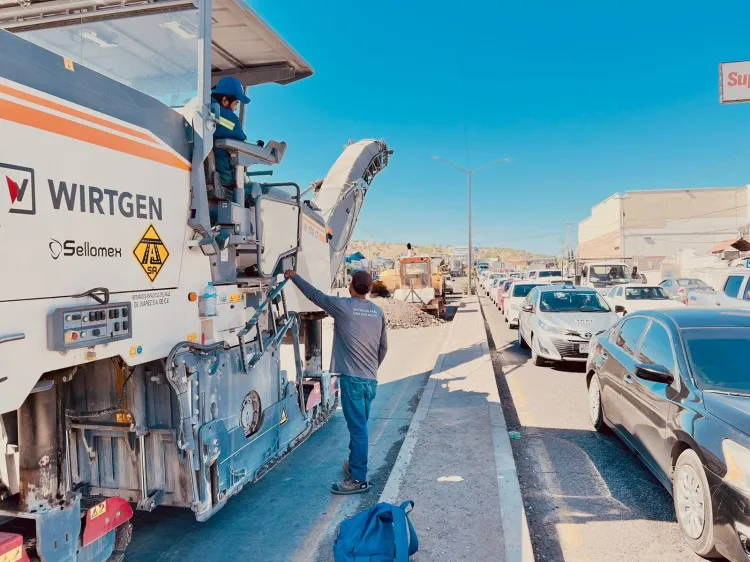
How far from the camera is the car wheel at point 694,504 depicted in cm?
353

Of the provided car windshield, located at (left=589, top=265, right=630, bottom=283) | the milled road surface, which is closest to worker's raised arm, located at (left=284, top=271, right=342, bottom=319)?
the milled road surface

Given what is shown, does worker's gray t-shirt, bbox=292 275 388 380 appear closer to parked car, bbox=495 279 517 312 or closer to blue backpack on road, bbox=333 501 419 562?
blue backpack on road, bbox=333 501 419 562

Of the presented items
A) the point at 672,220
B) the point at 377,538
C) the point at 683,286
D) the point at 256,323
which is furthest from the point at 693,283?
the point at 672,220

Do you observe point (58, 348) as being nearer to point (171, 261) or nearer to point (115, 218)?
point (115, 218)

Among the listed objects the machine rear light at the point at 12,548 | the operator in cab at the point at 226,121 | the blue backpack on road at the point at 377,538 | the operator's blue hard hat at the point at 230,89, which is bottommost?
the blue backpack on road at the point at 377,538

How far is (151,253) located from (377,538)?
6.76 ft

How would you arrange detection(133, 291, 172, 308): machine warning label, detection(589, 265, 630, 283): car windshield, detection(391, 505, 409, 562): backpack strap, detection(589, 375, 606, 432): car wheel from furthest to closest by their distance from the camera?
detection(589, 265, 630, 283): car windshield, detection(589, 375, 606, 432): car wheel, detection(391, 505, 409, 562): backpack strap, detection(133, 291, 172, 308): machine warning label

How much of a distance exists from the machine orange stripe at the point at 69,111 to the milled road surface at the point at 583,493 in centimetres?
363

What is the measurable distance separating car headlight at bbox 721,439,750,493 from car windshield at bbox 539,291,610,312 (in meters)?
8.06

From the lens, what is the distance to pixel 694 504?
3.73 m

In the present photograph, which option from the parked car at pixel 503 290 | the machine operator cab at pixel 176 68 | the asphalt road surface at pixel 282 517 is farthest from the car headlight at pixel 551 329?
the parked car at pixel 503 290

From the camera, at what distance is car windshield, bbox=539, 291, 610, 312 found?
446 inches

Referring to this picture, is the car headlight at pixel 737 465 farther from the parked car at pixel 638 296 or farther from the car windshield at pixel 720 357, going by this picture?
the parked car at pixel 638 296

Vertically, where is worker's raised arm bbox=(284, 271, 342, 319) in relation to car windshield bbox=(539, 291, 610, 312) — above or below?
above
